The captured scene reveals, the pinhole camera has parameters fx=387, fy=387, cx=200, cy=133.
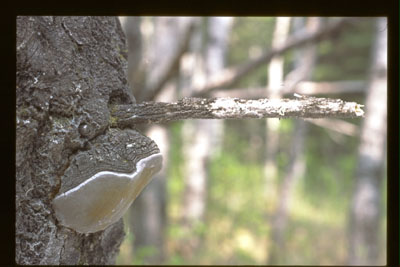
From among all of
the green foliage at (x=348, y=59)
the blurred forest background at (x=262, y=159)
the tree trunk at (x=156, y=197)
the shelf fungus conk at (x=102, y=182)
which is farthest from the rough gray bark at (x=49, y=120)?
the green foliage at (x=348, y=59)

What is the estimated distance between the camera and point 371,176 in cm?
420

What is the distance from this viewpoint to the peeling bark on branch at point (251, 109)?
1071 millimetres

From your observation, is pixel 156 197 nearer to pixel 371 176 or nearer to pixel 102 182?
pixel 371 176

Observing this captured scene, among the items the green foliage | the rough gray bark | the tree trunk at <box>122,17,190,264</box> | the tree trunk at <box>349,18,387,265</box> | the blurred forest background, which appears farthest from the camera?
the green foliage

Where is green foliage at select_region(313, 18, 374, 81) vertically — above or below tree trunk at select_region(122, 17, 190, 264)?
above

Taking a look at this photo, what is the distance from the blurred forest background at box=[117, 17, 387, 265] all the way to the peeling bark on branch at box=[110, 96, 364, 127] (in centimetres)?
80

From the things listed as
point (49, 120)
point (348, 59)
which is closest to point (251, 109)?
point (49, 120)

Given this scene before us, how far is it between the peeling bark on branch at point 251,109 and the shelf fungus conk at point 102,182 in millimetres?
121

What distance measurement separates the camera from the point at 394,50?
5.98 feet

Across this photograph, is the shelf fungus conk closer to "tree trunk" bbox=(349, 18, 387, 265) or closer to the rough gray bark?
the rough gray bark

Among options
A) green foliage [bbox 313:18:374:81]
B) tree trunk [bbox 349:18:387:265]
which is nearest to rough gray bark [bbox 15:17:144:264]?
tree trunk [bbox 349:18:387:265]

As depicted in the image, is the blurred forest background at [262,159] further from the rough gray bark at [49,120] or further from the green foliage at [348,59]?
the rough gray bark at [49,120]

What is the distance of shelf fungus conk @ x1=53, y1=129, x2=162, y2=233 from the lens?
1.04m

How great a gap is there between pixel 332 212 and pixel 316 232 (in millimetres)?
1467
